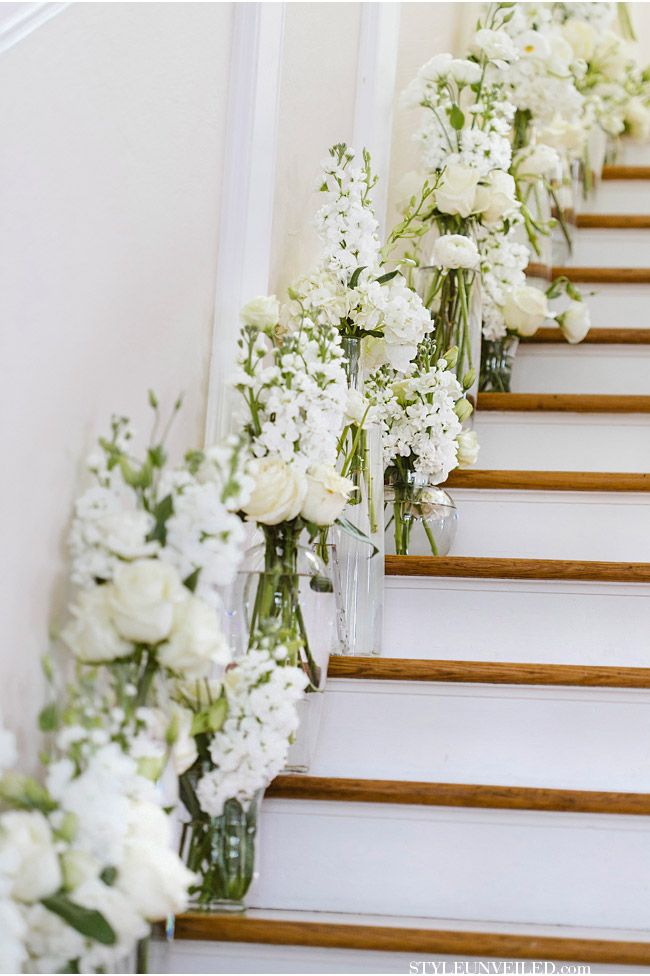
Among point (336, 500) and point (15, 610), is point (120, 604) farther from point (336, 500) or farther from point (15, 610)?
point (336, 500)

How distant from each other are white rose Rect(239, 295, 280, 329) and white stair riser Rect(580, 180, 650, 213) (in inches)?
95.0

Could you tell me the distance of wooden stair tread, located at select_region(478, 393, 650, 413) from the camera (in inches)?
114

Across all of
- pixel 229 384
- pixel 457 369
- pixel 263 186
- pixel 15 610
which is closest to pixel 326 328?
pixel 229 384

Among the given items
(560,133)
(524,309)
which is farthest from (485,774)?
(560,133)

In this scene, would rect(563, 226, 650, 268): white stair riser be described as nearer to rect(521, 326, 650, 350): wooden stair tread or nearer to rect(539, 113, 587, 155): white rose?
rect(539, 113, 587, 155): white rose

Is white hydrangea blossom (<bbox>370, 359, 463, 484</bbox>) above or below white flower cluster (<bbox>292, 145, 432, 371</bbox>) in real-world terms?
below

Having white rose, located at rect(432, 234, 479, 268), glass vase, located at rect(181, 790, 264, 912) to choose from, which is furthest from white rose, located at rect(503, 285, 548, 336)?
glass vase, located at rect(181, 790, 264, 912)

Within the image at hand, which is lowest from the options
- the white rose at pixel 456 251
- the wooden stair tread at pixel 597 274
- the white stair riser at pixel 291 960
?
the white stair riser at pixel 291 960

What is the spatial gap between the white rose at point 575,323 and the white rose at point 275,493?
151cm

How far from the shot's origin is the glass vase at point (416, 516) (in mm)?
2498

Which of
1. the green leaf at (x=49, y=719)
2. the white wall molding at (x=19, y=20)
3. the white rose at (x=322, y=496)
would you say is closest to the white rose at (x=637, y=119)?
the white rose at (x=322, y=496)

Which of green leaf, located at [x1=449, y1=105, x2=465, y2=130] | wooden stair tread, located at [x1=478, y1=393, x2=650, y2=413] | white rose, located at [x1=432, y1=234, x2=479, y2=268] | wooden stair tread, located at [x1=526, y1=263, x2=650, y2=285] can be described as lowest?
wooden stair tread, located at [x1=478, y1=393, x2=650, y2=413]

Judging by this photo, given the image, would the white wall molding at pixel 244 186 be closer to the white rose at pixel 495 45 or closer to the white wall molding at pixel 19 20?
the white wall molding at pixel 19 20

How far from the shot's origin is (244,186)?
7.20 feet
